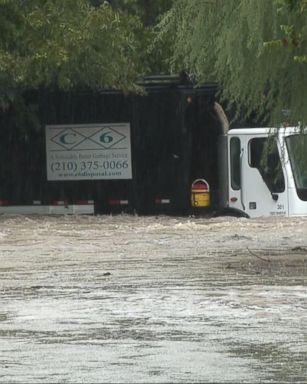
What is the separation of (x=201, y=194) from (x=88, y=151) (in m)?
2.91

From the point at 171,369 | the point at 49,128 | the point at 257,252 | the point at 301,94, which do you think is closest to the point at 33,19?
the point at 49,128

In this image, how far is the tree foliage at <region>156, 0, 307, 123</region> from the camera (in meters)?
14.6

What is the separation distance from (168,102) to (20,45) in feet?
11.9

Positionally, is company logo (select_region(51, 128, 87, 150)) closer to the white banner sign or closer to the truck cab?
the white banner sign

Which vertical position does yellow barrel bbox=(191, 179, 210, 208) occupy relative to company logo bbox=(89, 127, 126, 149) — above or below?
below

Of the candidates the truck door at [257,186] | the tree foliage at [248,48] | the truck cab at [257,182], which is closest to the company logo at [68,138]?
the truck cab at [257,182]

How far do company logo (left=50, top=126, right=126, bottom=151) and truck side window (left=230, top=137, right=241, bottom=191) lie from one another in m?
2.86

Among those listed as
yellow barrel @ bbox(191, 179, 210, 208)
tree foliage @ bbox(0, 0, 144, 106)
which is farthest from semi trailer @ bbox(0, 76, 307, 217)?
tree foliage @ bbox(0, 0, 144, 106)

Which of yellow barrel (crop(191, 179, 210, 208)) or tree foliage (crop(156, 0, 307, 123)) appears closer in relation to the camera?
tree foliage (crop(156, 0, 307, 123))

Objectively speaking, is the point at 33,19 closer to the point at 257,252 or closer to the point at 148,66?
the point at 148,66

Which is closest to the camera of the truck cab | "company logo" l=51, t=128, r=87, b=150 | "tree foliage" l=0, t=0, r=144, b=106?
"tree foliage" l=0, t=0, r=144, b=106

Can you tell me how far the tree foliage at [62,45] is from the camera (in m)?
23.9

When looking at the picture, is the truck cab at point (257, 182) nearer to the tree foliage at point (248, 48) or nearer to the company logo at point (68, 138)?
the company logo at point (68, 138)

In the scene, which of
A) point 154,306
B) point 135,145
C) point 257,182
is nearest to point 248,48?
point 154,306
